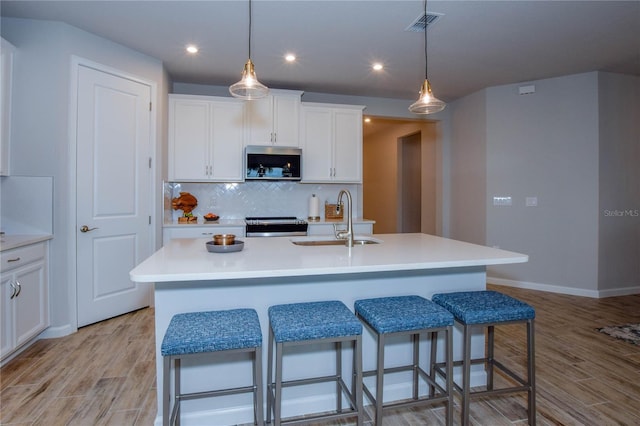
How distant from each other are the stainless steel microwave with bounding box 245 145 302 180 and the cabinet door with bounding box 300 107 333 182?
0.55 ft

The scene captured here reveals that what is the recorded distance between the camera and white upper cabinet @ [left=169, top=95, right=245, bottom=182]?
13.4ft

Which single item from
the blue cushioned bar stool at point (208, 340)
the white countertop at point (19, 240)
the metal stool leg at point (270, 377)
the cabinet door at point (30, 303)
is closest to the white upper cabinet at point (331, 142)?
the white countertop at point (19, 240)

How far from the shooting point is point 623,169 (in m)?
4.23

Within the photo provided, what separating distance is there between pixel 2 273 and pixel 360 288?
2.31m

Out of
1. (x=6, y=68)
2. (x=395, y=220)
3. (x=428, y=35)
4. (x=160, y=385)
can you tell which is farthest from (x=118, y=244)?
(x=395, y=220)

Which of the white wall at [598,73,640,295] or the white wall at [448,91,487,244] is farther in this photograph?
the white wall at [448,91,487,244]

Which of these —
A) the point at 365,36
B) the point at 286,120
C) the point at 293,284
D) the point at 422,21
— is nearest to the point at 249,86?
the point at 293,284

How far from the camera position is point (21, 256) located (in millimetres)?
2535

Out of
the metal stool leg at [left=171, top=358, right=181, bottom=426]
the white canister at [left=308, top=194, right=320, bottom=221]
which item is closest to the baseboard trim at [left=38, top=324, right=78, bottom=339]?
the metal stool leg at [left=171, top=358, right=181, bottom=426]

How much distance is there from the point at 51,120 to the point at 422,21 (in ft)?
10.3

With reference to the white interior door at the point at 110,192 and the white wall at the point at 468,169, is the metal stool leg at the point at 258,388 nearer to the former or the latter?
the white interior door at the point at 110,192

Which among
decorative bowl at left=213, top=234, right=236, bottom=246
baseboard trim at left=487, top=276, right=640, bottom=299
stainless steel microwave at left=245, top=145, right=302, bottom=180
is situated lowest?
baseboard trim at left=487, top=276, right=640, bottom=299

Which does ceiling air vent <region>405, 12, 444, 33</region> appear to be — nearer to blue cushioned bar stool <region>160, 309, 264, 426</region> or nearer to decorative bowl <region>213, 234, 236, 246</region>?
decorative bowl <region>213, 234, 236, 246</region>

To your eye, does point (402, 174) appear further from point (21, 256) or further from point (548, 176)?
point (21, 256)
